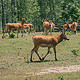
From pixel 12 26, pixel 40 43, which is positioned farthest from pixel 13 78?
pixel 12 26

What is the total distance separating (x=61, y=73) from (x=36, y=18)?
4991cm

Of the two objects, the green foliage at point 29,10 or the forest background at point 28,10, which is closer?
the forest background at point 28,10

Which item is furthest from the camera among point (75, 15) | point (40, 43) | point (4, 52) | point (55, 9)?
point (55, 9)

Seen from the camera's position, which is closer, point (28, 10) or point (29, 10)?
point (29, 10)

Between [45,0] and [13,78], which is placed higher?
[45,0]

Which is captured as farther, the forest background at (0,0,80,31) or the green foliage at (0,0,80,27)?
the green foliage at (0,0,80,27)

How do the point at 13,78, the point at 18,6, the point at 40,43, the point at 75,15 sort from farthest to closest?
the point at 18,6
the point at 75,15
the point at 40,43
the point at 13,78

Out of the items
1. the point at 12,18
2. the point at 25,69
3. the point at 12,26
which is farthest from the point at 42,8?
the point at 25,69

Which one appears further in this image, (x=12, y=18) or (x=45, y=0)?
(x=45, y=0)

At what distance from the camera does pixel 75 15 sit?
46.5 meters

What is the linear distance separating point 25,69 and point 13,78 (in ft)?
5.79

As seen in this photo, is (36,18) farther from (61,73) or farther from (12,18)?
(61,73)

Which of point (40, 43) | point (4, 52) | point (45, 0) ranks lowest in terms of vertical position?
point (4, 52)

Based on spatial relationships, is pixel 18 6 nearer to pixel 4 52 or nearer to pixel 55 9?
pixel 55 9
